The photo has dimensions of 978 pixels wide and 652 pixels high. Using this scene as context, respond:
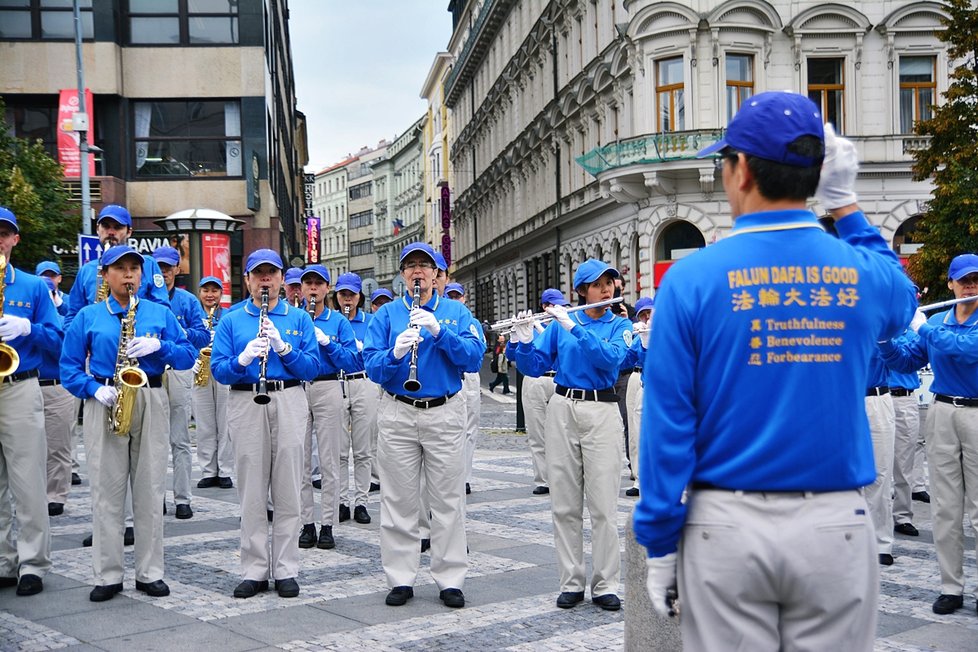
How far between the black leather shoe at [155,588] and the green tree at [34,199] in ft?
56.4

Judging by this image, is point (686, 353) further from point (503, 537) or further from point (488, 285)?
point (488, 285)

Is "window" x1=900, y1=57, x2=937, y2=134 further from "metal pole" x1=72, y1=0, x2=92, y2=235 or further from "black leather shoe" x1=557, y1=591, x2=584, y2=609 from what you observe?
"black leather shoe" x1=557, y1=591, x2=584, y2=609

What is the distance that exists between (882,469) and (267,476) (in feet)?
14.7

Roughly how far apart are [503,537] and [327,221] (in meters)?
149

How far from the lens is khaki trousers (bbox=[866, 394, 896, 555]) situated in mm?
8180

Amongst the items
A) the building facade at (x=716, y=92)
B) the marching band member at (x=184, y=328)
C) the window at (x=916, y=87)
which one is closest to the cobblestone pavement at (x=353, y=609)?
the marching band member at (x=184, y=328)

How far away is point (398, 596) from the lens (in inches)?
280

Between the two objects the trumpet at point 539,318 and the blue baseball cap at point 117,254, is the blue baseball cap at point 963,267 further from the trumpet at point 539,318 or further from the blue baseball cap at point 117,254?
the blue baseball cap at point 117,254

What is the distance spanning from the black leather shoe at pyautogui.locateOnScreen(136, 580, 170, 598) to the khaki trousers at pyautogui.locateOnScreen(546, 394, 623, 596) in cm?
257

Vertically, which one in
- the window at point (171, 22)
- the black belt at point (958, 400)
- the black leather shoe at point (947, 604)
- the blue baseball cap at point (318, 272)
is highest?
the window at point (171, 22)

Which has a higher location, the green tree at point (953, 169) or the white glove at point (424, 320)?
the green tree at point (953, 169)

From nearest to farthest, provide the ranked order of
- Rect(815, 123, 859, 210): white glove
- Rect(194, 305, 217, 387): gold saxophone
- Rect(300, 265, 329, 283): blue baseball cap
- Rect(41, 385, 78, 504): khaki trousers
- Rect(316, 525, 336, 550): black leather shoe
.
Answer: Rect(815, 123, 859, 210): white glove, Rect(316, 525, 336, 550): black leather shoe, Rect(300, 265, 329, 283): blue baseball cap, Rect(41, 385, 78, 504): khaki trousers, Rect(194, 305, 217, 387): gold saxophone

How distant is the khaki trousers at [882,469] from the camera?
322 inches

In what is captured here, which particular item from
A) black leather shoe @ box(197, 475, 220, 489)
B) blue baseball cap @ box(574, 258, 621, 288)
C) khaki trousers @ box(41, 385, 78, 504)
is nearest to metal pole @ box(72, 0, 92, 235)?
black leather shoe @ box(197, 475, 220, 489)
